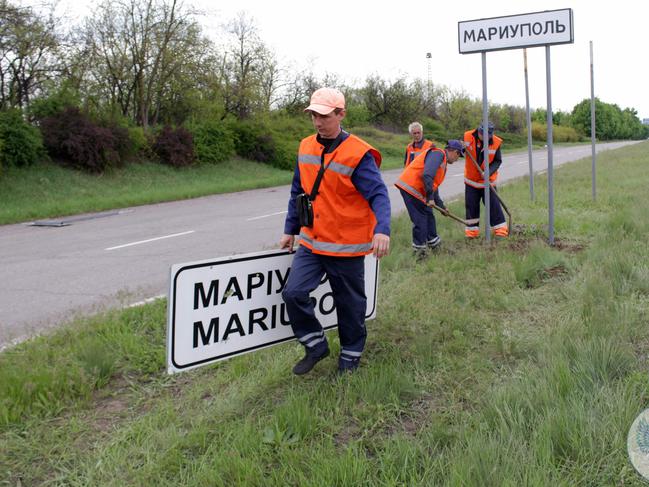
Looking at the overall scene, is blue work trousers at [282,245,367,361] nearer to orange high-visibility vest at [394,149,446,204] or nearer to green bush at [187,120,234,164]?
orange high-visibility vest at [394,149,446,204]

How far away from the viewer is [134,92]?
26328mm

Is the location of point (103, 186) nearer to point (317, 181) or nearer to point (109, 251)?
point (109, 251)

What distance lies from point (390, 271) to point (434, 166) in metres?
1.61

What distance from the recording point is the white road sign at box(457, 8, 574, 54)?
7434 millimetres

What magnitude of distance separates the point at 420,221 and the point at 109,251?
472 cm

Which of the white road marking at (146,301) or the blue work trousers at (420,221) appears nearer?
the white road marking at (146,301)

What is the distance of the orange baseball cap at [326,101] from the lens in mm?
3705

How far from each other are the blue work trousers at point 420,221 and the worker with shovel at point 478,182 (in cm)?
108

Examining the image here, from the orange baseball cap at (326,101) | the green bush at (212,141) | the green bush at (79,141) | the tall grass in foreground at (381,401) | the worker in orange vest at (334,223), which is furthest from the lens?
the green bush at (212,141)

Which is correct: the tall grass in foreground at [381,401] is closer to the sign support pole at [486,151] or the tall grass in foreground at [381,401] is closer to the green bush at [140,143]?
the sign support pole at [486,151]

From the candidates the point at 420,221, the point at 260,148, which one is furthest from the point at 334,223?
the point at 260,148

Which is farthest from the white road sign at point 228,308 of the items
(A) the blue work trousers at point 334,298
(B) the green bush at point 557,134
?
(B) the green bush at point 557,134

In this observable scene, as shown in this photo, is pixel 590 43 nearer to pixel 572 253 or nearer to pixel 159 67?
pixel 572 253

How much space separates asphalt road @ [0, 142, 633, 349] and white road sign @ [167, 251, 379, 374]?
240 centimetres
